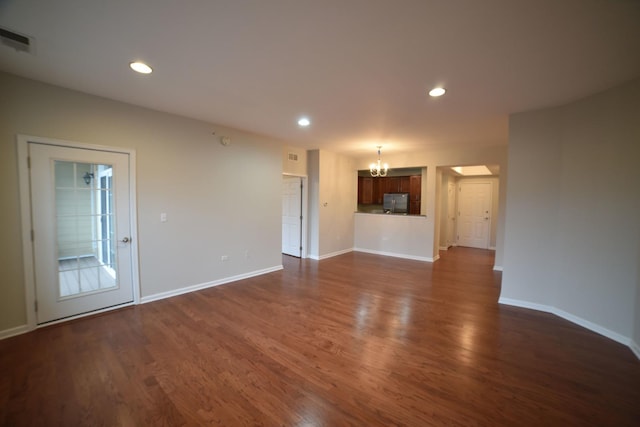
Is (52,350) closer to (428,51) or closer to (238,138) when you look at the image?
(238,138)

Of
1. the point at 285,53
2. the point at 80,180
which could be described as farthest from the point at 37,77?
the point at 285,53

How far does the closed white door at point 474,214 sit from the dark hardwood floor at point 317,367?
17.1 feet

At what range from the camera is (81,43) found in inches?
80.6

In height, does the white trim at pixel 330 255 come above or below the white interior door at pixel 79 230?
below

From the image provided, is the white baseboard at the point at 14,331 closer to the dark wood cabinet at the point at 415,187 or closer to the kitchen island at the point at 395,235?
the kitchen island at the point at 395,235

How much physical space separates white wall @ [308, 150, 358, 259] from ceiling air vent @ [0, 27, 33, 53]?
4737 mm

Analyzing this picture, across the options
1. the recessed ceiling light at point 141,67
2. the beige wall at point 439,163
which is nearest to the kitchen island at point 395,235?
the beige wall at point 439,163

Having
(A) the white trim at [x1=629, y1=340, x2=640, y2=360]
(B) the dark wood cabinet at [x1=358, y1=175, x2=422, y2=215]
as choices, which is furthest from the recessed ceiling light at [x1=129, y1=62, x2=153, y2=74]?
(B) the dark wood cabinet at [x1=358, y1=175, x2=422, y2=215]

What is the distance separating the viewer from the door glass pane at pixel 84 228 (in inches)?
117

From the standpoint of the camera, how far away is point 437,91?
2.79m

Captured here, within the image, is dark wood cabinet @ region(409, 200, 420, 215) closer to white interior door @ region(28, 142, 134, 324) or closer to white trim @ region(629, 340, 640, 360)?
white trim @ region(629, 340, 640, 360)

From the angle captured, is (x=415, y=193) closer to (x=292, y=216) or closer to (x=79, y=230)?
(x=292, y=216)

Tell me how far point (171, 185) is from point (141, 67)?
175 centimetres

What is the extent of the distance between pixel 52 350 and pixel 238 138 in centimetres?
356
